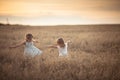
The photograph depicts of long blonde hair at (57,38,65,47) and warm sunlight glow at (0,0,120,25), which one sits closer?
long blonde hair at (57,38,65,47)

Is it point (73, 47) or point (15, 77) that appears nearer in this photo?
point (15, 77)

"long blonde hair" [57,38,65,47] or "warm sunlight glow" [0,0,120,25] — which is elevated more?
"warm sunlight glow" [0,0,120,25]

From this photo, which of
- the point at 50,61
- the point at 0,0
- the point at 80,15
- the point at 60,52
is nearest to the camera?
the point at 50,61

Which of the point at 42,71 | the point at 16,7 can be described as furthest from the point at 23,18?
the point at 42,71

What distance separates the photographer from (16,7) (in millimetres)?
6266

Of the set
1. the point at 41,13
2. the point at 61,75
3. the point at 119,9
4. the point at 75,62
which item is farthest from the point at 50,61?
the point at 119,9

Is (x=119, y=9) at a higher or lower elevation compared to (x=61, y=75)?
higher

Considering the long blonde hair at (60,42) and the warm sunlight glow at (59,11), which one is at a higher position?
the warm sunlight glow at (59,11)

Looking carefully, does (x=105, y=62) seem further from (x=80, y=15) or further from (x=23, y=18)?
(x=23, y=18)

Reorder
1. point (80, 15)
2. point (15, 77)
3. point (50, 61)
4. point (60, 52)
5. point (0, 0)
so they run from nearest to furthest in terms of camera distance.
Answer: point (15, 77)
point (50, 61)
point (60, 52)
point (0, 0)
point (80, 15)

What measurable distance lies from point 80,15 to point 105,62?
6.47 feet

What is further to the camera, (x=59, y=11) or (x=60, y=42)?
(x=59, y=11)

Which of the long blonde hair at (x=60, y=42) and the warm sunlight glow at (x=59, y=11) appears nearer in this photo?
the long blonde hair at (x=60, y=42)

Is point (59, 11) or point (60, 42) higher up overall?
point (59, 11)
